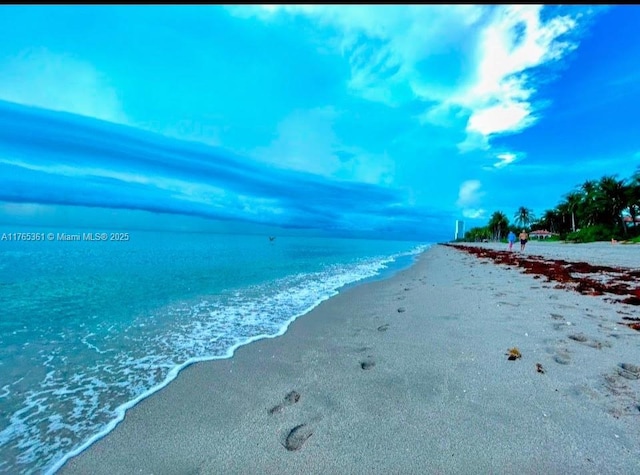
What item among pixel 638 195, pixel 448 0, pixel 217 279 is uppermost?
pixel 638 195

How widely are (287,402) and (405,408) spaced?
4.27 ft

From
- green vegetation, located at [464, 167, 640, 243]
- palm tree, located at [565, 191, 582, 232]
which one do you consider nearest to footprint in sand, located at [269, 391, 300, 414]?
green vegetation, located at [464, 167, 640, 243]

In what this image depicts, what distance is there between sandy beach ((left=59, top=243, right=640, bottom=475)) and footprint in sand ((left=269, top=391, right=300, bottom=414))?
0.06 feet

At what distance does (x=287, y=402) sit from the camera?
3.37 m

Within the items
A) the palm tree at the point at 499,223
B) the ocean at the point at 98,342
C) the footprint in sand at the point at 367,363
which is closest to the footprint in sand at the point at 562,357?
the footprint in sand at the point at 367,363

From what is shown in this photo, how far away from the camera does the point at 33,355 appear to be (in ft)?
16.4

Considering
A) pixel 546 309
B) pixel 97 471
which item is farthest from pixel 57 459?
pixel 546 309

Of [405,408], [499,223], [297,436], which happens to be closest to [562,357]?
[405,408]

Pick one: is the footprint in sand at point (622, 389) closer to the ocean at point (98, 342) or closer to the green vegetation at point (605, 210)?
the ocean at point (98, 342)

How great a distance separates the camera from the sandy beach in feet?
7.79

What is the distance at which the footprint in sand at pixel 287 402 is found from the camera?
10.6 feet

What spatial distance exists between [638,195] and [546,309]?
6734cm

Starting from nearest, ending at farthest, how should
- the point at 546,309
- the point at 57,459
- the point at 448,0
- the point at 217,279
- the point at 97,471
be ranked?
the point at 97,471 → the point at 57,459 → the point at 448,0 → the point at 546,309 → the point at 217,279

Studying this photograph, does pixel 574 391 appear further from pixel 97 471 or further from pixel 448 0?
pixel 448 0
